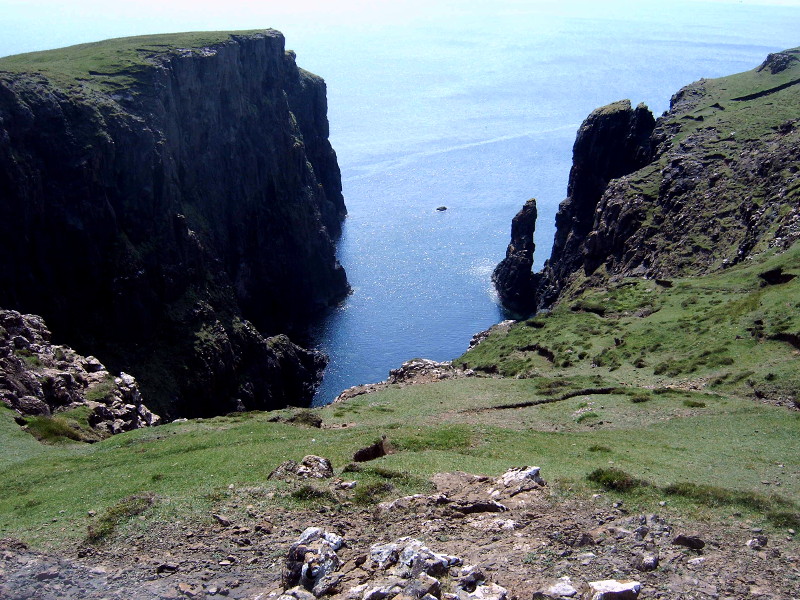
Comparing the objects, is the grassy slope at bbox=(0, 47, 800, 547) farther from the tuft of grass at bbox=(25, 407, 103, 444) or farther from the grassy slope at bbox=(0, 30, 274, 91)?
the grassy slope at bbox=(0, 30, 274, 91)

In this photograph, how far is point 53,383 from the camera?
5353 cm

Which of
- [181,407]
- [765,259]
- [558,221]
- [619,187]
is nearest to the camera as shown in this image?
[765,259]

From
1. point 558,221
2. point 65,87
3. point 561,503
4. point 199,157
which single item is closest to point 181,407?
point 65,87

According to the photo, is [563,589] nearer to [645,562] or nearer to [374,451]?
[645,562]

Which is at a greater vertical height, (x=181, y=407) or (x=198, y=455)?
(x=198, y=455)

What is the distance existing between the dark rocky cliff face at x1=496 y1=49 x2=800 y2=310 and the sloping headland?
14758 mm

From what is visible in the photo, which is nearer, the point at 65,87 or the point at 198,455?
the point at 198,455

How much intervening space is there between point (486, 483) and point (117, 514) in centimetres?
1294

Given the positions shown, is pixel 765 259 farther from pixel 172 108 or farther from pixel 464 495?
pixel 172 108

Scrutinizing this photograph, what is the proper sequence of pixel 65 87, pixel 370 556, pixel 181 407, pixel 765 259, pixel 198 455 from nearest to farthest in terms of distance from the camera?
pixel 370 556 → pixel 198 455 → pixel 765 259 → pixel 181 407 → pixel 65 87

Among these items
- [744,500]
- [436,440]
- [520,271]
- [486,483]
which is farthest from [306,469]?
[520,271]

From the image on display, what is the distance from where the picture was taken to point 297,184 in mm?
152625

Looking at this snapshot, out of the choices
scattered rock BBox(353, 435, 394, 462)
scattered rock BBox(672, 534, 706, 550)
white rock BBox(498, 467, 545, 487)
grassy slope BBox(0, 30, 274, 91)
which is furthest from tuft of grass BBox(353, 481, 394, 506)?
grassy slope BBox(0, 30, 274, 91)

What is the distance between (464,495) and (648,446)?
13.1 m
